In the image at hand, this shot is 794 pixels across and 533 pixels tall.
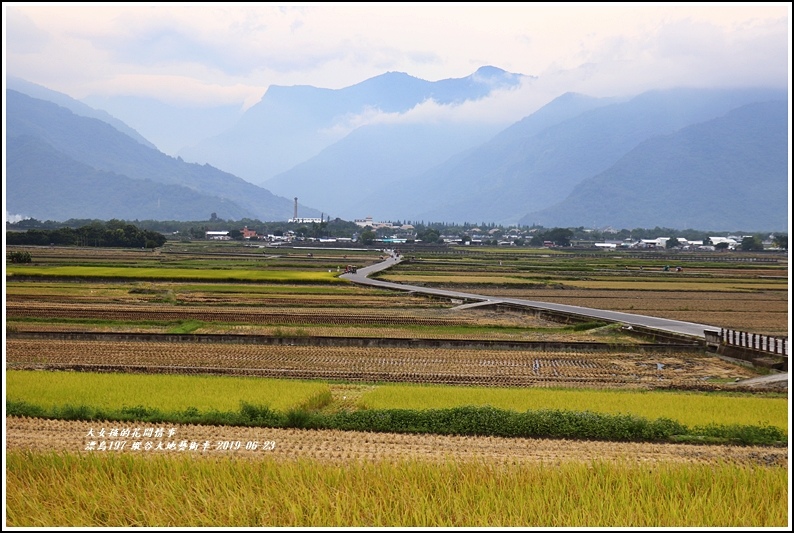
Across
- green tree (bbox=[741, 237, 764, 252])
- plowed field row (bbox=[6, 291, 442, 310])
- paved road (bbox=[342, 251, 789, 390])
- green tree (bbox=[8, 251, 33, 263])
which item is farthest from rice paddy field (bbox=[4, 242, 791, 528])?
green tree (bbox=[741, 237, 764, 252])

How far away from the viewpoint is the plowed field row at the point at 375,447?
1022 centimetres

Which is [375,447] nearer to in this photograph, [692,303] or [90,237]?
[692,303]

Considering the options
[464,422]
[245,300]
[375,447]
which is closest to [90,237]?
[245,300]

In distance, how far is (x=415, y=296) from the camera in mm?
39031

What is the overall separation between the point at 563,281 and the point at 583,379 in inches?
1332

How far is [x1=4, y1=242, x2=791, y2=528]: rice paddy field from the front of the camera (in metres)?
6.48

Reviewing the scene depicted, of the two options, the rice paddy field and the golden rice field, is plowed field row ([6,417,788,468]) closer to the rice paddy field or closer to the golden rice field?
the rice paddy field

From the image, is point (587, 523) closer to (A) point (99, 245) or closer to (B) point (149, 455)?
(B) point (149, 455)

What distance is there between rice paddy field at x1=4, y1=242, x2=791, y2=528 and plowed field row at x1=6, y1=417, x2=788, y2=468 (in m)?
0.07

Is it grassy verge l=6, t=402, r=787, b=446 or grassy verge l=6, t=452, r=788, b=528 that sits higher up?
grassy verge l=6, t=452, r=788, b=528

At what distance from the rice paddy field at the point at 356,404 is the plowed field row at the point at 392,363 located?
4.6 inches

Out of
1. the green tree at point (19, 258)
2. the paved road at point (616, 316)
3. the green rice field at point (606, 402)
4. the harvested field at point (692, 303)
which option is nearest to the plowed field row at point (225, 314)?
the paved road at point (616, 316)

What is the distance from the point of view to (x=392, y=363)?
2045 cm

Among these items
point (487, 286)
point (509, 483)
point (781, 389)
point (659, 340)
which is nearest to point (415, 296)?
point (487, 286)
